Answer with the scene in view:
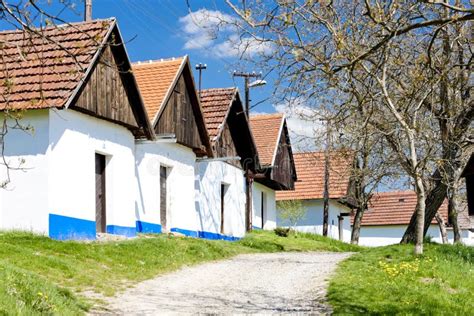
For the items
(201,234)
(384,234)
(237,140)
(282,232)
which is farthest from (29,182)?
(384,234)

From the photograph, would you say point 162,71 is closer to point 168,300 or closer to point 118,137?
point 118,137

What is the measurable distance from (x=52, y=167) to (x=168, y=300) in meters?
6.74

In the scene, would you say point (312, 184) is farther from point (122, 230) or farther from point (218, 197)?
point (122, 230)

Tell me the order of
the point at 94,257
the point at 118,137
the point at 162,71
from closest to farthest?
the point at 94,257 → the point at 118,137 → the point at 162,71

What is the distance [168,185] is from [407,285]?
13590 millimetres

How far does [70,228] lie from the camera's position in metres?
18.3

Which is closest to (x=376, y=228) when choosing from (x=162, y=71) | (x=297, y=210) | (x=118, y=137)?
(x=297, y=210)

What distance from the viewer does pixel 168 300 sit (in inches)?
485

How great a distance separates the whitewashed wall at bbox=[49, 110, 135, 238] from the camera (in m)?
18.1

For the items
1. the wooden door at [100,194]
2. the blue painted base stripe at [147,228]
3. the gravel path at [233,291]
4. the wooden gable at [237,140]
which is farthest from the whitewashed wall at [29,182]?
the wooden gable at [237,140]

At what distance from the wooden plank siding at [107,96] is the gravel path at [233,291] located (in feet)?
15.8

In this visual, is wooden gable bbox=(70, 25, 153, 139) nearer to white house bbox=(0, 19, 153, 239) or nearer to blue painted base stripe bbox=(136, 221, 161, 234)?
white house bbox=(0, 19, 153, 239)

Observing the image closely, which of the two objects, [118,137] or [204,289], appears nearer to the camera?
[204,289]

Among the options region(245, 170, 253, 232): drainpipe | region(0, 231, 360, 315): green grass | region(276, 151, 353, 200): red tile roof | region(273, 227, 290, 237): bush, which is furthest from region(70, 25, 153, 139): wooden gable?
region(276, 151, 353, 200): red tile roof
